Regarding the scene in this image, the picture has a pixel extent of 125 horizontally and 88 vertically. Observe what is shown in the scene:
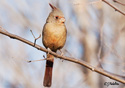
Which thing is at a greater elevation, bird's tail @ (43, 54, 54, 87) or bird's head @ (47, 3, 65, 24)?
bird's head @ (47, 3, 65, 24)

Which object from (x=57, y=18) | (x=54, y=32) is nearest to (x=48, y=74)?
(x=54, y=32)

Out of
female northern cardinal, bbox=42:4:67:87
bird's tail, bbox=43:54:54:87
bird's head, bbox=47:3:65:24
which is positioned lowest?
bird's tail, bbox=43:54:54:87

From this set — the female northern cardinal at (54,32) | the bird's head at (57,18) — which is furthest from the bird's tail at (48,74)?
the bird's head at (57,18)

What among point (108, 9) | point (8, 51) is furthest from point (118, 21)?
point (8, 51)

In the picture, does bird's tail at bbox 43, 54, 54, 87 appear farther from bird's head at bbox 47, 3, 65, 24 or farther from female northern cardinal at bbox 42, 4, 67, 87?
bird's head at bbox 47, 3, 65, 24

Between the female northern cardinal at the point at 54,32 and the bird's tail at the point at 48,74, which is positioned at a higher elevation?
the female northern cardinal at the point at 54,32

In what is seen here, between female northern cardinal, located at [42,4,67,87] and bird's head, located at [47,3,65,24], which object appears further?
bird's head, located at [47,3,65,24]

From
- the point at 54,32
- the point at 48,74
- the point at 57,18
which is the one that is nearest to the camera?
the point at 54,32

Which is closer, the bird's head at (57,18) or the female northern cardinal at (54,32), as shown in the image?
the female northern cardinal at (54,32)

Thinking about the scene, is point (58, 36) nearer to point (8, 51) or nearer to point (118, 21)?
point (8, 51)

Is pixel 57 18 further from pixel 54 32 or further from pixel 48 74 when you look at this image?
pixel 48 74

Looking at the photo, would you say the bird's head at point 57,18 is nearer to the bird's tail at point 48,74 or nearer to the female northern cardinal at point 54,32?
the female northern cardinal at point 54,32

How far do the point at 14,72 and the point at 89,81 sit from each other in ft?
6.08

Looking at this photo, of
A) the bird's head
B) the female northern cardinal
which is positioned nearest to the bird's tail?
the female northern cardinal
